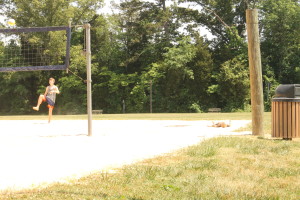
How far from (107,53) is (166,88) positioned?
9224mm

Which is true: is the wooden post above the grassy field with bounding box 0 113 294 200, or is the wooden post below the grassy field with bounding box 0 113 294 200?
above

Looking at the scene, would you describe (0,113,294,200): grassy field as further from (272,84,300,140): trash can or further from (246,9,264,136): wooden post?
(246,9,264,136): wooden post

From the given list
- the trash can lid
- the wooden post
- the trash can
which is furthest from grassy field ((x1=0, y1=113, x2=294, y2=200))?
the wooden post

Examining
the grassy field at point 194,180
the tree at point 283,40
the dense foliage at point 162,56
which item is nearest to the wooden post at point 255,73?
the grassy field at point 194,180

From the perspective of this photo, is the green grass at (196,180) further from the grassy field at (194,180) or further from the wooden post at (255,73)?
the wooden post at (255,73)

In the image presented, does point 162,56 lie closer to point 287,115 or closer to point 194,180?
point 287,115

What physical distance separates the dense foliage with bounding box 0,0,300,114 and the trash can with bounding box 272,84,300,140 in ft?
97.5

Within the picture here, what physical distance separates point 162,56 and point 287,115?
36150mm

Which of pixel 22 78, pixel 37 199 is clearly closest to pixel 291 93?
pixel 37 199

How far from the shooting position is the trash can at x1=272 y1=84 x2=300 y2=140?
9.18m

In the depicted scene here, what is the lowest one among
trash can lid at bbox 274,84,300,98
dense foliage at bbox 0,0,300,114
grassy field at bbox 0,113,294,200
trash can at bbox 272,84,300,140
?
grassy field at bbox 0,113,294,200

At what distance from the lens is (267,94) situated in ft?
133

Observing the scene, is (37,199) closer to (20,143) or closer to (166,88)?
(20,143)

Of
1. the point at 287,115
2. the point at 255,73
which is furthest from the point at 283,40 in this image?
the point at 287,115
